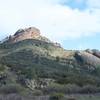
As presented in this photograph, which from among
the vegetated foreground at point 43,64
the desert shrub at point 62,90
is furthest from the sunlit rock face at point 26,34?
the desert shrub at point 62,90

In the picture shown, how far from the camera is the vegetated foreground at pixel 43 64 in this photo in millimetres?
79750

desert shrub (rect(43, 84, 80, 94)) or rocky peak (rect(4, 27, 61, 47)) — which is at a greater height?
rocky peak (rect(4, 27, 61, 47))

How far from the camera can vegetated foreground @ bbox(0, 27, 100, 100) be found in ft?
262

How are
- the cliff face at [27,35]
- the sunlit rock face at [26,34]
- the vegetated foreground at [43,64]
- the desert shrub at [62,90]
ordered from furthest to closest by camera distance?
the sunlit rock face at [26,34], the cliff face at [27,35], the vegetated foreground at [43,64], the desert shrub at [62,90]

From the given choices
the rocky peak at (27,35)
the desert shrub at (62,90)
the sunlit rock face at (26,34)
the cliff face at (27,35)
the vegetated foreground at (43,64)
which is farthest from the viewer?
the sunlit rock face at (26,34)

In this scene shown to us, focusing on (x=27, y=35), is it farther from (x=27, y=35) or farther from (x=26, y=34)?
(x=26, y=34)

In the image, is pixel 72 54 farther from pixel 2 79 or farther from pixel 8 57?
pixel 2 79

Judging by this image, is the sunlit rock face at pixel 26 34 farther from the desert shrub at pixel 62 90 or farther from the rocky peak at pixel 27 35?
the desert shrub at pixel 62 90

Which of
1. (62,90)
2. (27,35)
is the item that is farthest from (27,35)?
(62,90)

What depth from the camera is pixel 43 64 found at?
111m

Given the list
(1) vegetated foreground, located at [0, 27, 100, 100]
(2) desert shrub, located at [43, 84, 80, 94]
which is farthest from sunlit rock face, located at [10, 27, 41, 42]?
(2) desert shrub, located at [43, 84, 80, 94]

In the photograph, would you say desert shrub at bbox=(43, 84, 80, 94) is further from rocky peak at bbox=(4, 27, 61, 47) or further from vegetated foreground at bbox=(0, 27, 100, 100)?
rocky peak at bbox=(4, 27, 61, 47)

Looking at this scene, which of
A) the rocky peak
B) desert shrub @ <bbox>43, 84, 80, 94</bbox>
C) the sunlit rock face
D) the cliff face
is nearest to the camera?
desert shrub @ <bbox>43, 84, 80, 94</bbox>

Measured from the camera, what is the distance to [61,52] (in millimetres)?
136625
